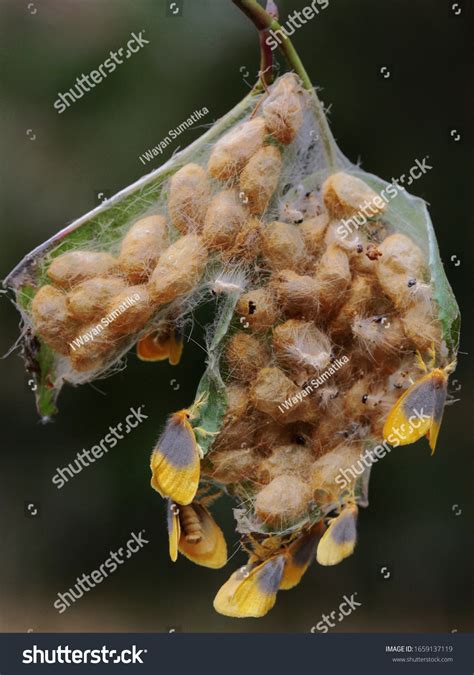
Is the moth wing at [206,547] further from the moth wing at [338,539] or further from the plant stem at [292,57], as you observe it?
the plant stem at [292,57]

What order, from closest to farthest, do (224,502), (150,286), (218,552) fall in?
(150,286)
(218,552)
(224,502)

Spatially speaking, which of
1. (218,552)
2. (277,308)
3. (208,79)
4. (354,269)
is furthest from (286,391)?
(208,79)

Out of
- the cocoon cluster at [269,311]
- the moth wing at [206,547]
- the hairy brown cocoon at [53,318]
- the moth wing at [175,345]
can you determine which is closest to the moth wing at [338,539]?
the cocoon cluster at [269,311]

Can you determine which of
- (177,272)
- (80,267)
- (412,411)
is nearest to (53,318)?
(80,267)

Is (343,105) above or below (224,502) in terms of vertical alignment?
above

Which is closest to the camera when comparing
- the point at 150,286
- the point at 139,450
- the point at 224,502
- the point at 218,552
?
the point at 150,286

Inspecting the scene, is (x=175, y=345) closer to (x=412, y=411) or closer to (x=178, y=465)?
(x=178, y=465)

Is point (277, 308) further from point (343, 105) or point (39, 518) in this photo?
point (39, 518)
